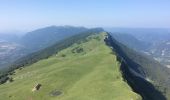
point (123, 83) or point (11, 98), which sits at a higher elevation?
point (123, 83)

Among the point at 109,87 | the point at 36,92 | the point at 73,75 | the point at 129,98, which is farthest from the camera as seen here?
the point at 73,75

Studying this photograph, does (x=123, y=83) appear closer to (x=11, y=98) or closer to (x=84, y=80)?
(x=84, y=80)

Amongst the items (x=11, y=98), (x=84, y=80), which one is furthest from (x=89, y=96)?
(x=11, y=98)

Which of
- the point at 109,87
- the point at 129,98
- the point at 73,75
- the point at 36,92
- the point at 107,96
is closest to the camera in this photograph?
the point at 129,98

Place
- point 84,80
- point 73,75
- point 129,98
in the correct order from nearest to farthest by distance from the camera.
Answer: point 129,98
point 84,80
point 73,75

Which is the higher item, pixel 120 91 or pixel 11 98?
pixel 120 91

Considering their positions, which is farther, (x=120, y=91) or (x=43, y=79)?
(x=43, y=79)

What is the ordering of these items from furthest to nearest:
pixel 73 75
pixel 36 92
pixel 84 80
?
pixel 73 75 < pixel 84 80 < pixel 36 92

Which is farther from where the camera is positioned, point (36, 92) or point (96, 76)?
point (96, 76)

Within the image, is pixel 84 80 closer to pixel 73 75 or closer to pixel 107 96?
pixel 73 75
